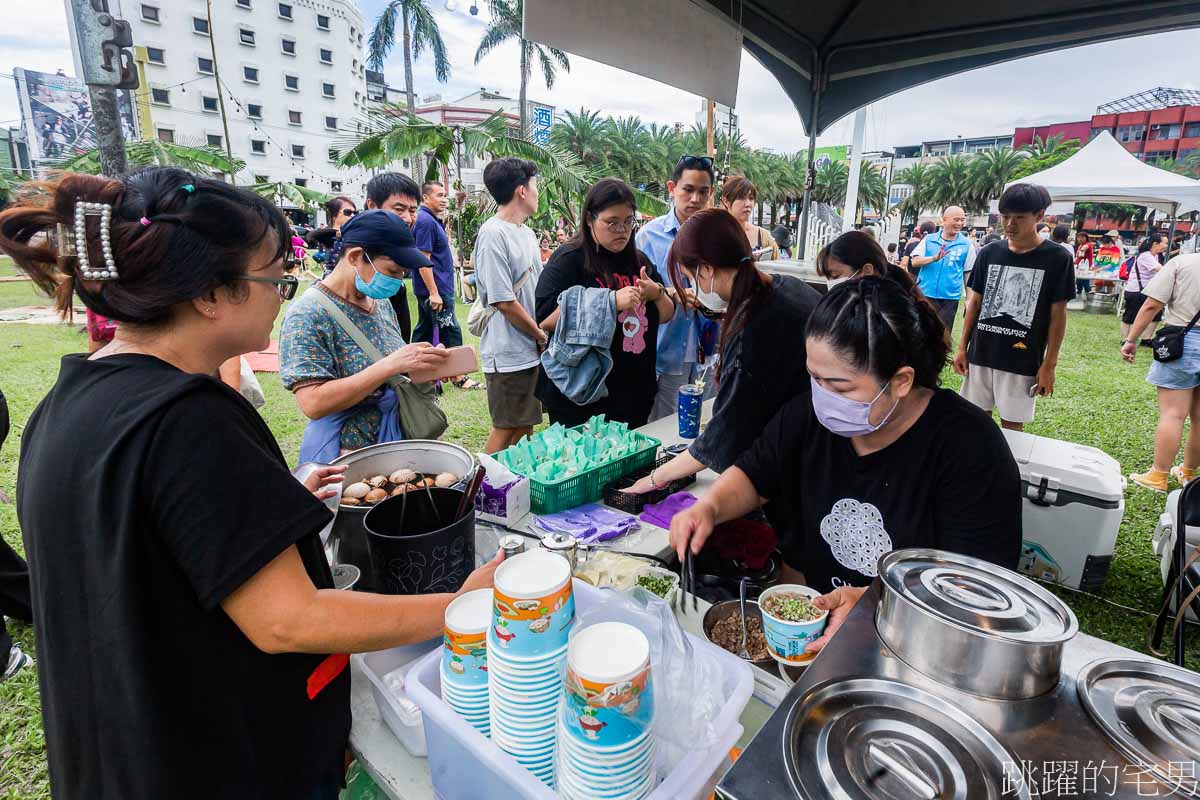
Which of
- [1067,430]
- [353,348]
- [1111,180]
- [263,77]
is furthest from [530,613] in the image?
[263,77]

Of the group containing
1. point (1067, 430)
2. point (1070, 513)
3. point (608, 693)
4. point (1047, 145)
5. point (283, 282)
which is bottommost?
point (1067, 430)

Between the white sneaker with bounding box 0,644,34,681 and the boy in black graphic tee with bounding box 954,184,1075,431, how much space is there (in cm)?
565

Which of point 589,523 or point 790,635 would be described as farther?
point 589,523

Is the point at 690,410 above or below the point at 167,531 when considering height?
below

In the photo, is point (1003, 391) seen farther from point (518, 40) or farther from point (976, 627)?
point (518, 40)

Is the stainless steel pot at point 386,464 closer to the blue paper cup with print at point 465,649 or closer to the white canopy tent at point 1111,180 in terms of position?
the blue paper cup with print at point 465,649

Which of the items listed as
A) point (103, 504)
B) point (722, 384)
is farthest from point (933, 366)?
point (103, 504)

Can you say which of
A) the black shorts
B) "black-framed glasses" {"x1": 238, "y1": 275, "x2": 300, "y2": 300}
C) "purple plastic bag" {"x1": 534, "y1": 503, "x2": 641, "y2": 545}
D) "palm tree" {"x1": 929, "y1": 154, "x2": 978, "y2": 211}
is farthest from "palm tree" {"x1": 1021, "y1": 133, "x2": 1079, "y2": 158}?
Result: "black-framed glasses" {"x1": 238, "y1": 275, "x2": 300, "y2": 300}

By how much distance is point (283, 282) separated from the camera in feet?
3.69

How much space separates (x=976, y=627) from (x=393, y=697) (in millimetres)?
1004

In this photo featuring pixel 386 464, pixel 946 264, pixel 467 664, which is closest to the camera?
pixel 467 664

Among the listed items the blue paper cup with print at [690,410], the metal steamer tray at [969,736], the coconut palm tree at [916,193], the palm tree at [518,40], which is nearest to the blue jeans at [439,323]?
the blue paper cup with print at [690,410]

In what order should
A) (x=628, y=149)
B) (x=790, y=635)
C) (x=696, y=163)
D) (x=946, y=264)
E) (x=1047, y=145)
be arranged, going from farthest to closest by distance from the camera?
(x=1047, y=145), (x=628, y=149), (x=946, y=264), (x=696, y=163), (x=790, y=635)

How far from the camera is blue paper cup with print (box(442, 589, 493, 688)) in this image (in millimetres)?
914
